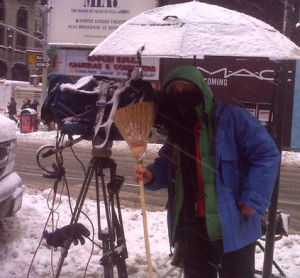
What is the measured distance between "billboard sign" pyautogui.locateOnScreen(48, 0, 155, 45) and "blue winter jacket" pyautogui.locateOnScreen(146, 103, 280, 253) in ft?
66.5

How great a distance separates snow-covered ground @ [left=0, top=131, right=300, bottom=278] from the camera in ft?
13.1

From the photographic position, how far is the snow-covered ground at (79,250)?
4000mm

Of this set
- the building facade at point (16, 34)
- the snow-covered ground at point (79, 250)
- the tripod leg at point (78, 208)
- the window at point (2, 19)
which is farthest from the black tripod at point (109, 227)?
the window at point (2, 19)

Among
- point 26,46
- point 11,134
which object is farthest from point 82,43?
point 26,46

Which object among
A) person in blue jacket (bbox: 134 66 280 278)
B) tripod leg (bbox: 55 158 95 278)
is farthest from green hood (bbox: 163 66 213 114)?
tripod leg (bbox: 55 158 95 278)

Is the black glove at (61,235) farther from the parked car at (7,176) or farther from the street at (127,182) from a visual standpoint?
the street at (127,182)

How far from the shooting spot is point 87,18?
22594 mm

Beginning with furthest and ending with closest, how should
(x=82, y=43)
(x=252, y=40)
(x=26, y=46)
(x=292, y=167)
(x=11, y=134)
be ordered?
1. (x=26, y=46)
2. (x=82, y=43)
3. (x=292, y=167)
4. (x=11, y=134)
5. (x=252, y=40)

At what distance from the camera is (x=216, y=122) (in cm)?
254

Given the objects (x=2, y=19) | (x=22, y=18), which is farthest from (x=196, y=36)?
(x=22, y=18)

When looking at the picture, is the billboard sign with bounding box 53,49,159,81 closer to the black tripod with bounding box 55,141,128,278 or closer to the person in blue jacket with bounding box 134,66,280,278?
the black tripod with bounding box 55,141,128,278

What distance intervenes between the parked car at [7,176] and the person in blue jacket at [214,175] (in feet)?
6.77

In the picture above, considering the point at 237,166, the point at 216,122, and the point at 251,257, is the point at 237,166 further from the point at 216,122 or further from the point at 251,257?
the point at 251,257

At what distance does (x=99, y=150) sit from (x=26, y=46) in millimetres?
43581
